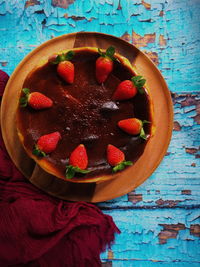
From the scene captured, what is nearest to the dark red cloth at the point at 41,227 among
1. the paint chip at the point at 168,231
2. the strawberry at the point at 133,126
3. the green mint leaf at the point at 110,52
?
the paint chip at the point at 168,231

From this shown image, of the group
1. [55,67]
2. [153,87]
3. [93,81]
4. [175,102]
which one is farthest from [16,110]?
[175,102]

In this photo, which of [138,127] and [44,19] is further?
[44,19]

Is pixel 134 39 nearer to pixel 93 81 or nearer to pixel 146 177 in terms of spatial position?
pixel 93 81

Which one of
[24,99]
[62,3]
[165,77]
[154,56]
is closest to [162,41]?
[154,56]

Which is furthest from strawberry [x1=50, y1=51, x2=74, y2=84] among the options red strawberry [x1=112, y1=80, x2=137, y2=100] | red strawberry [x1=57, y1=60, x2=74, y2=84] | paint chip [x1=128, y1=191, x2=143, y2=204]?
paint chip [x1=128, y1=191, x2=143, y2=204]

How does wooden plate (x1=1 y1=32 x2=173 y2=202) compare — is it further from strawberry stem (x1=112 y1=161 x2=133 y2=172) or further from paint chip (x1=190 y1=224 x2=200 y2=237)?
paint chip (x1=190 y1=224 x2=200 y2=237)

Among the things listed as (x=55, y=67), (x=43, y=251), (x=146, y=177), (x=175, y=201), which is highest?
(x=55, y=67)
